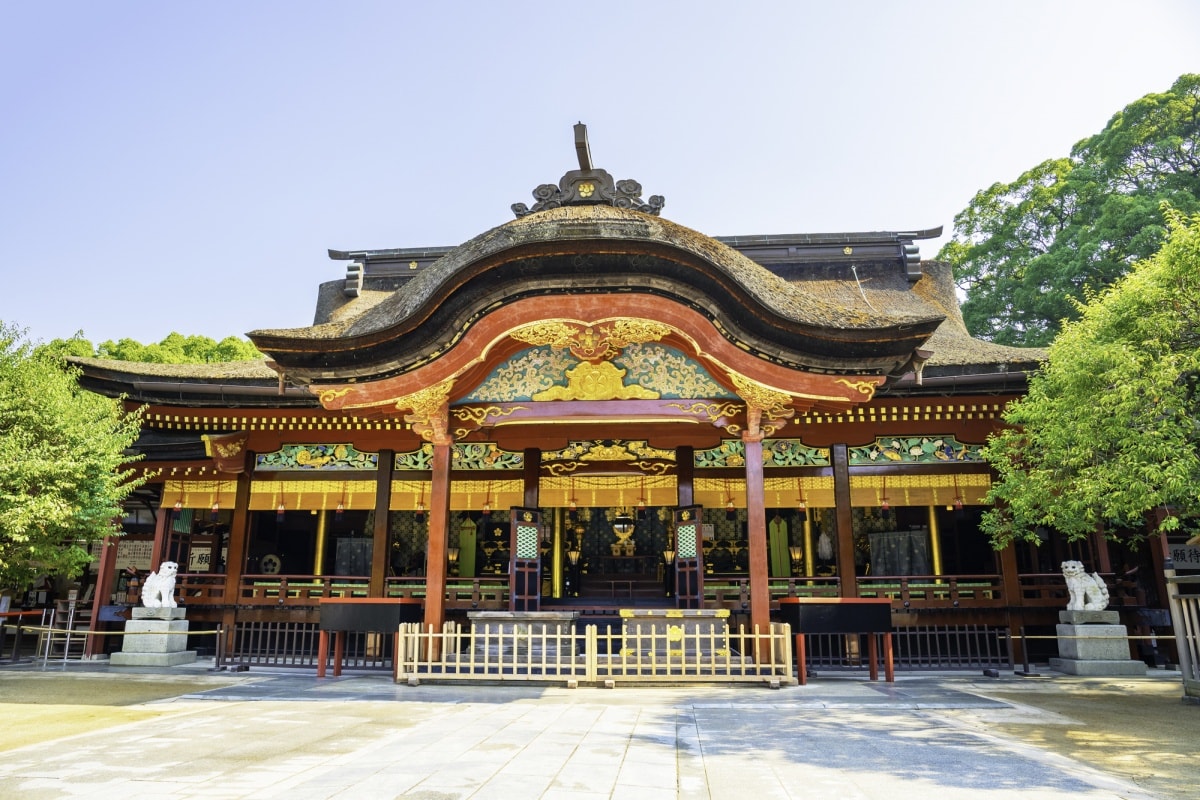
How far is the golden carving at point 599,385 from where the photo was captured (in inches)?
429

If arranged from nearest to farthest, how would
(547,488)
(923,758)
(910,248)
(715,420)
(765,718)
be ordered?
(923,758), (765,718), (715,420), (547,488), (910,248)

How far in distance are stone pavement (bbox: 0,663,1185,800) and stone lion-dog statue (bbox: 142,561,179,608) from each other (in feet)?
11.0

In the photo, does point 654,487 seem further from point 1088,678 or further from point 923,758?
point 923,758

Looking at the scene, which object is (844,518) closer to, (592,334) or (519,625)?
(592,334)

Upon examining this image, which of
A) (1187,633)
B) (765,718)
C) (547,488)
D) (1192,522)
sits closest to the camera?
(765,718)

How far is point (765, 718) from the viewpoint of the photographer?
23.1ft

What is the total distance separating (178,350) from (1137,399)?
120ft

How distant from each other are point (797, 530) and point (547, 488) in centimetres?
802

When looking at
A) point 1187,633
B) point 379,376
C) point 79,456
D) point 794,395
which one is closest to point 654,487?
point 794,395

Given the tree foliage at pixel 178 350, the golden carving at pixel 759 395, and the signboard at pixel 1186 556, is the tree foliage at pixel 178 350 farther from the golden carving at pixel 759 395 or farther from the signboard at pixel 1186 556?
the signboard at pixel 1186 556

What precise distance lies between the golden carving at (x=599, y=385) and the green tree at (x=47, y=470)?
710cm

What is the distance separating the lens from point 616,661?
10125 millimetres

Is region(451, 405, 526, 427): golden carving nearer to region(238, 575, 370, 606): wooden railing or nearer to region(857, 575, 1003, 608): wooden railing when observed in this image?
region(238, 575, 370, 606): wooden railing

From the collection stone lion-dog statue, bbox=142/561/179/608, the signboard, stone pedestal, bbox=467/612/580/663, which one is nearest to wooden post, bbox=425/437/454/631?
stone pedestal, bbox=467/612/580/663
